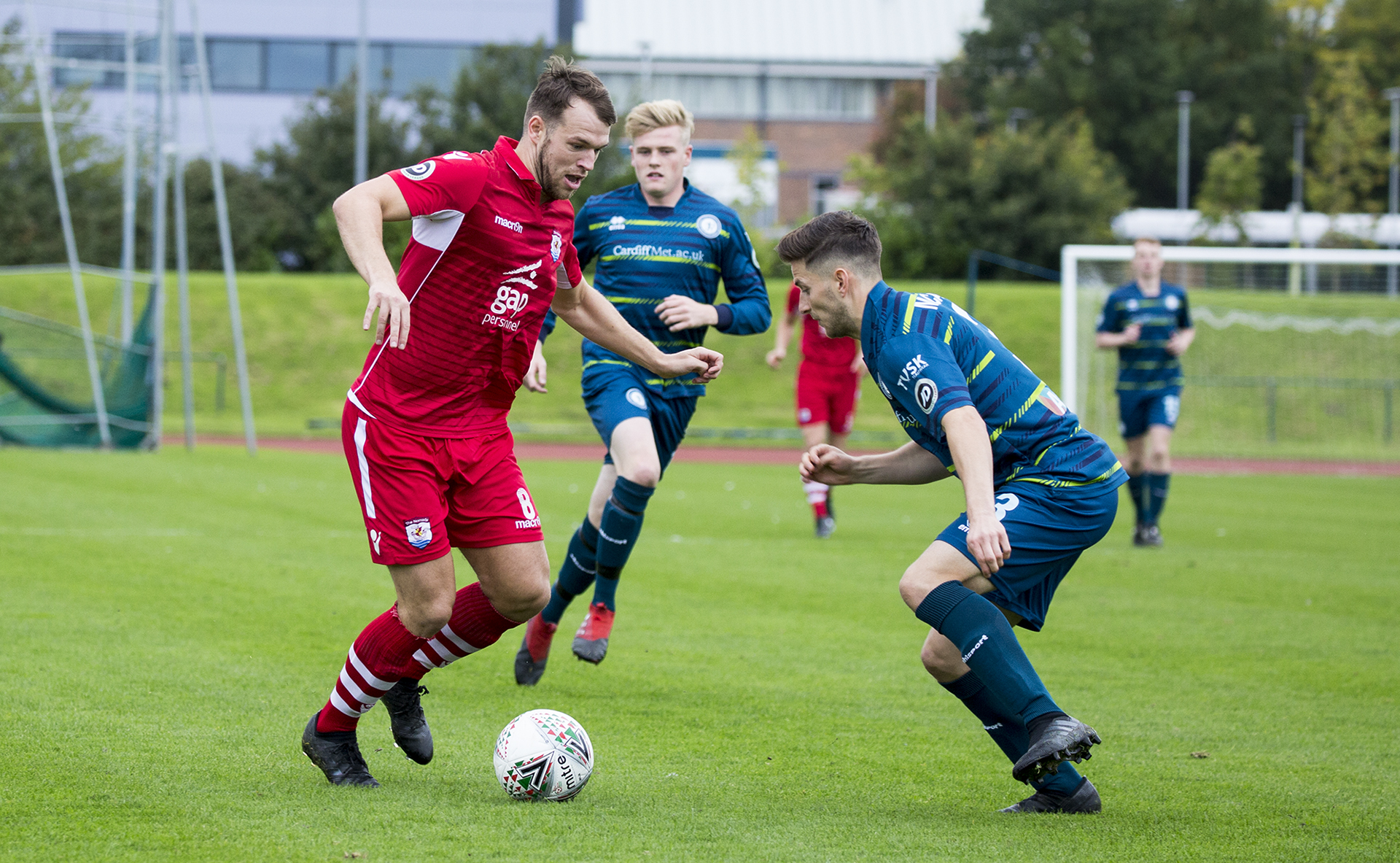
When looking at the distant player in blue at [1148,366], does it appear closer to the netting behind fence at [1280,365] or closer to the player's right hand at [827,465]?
the player's right hand at [827,465]

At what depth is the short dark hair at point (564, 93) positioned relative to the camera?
4.04 meters

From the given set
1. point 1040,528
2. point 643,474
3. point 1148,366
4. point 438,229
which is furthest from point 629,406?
point 1148,366

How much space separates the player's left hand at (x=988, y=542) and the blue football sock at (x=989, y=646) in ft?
0.70

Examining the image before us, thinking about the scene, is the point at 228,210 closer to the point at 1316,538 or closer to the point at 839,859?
the point at 1316,538

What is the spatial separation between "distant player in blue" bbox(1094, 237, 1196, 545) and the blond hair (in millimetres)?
6018

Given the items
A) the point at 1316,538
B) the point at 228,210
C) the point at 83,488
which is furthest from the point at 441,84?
the point at 1316,538

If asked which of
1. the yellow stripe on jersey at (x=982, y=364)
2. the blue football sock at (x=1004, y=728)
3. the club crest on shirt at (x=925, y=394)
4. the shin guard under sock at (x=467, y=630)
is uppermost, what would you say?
the yellow stripe on jersey at (x=982, y=364)

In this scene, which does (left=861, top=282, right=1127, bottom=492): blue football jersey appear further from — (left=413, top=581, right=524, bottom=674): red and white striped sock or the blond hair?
the blond hair

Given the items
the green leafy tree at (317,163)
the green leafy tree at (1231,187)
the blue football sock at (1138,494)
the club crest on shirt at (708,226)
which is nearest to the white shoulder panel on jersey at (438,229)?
the club crest on shirt at (708,226)

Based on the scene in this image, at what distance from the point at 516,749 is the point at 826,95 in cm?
5252

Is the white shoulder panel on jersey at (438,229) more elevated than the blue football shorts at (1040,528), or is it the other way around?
the white shoulder panel on jersey at (438,229)

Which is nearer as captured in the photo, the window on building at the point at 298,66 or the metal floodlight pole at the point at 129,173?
the metal floodlight pole at the point at 129,173

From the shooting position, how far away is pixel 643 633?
22.6 ft

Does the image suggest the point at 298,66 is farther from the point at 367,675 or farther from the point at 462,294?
the point at 367,675
